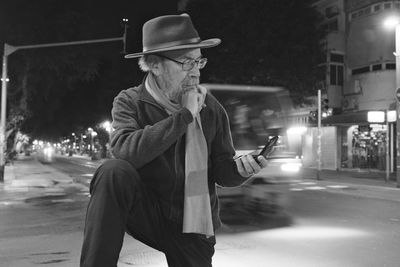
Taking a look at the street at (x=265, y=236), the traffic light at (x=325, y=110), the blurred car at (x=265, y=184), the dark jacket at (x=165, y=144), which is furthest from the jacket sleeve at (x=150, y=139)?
the traffic light at (x=325, y=110)

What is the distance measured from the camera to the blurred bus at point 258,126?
1020cm

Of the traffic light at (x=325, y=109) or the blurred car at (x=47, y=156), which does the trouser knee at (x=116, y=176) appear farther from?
the blurred car at (x=47, y=156)

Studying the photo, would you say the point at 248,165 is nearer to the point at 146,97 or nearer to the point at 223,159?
the point at 223,159

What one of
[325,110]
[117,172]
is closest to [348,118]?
[325,110]

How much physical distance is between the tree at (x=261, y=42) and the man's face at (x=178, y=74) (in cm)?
2465

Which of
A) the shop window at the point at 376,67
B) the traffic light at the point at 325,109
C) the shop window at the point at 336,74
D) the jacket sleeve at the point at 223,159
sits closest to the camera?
the jacket sleeve at the point at 223,159

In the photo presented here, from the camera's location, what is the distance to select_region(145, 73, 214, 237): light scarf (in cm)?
224

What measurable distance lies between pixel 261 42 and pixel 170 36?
24.7 m

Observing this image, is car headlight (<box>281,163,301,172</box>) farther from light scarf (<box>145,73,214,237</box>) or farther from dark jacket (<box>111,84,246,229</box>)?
light scarf (<box>145,73,214,237</box>)

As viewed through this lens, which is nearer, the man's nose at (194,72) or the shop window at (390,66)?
the man's nose at (194,72)

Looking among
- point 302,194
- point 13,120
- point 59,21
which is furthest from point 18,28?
point 302,194

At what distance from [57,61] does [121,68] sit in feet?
55.8

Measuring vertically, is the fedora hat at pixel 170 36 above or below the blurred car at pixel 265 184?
above

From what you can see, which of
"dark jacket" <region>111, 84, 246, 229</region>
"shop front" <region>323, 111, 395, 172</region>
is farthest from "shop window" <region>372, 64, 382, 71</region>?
"dark jacket" <region>111, 84, 246, 229</region>
